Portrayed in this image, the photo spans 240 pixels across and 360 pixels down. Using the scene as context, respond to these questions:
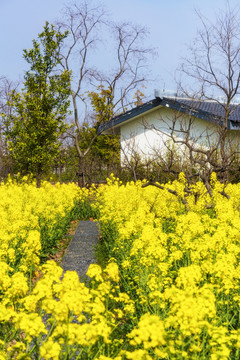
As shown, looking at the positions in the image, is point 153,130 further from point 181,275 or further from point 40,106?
point 181,275

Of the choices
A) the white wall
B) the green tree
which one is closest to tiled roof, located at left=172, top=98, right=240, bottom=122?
the white wall

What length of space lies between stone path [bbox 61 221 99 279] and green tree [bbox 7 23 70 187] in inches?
240

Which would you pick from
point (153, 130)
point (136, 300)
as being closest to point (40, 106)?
point (153, 130)

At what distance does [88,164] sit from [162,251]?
727 inches

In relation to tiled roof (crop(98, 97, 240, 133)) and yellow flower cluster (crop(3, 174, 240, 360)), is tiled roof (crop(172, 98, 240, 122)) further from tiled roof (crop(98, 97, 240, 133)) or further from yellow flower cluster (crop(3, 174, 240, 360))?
yellow flower cluster (crop(3, 174, 240, 360))

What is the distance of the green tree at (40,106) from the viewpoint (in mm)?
16891

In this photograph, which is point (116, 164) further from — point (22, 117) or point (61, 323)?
point (61, 323)

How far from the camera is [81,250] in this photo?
9.16 m

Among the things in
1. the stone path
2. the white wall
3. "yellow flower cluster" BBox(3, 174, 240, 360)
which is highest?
the white wall

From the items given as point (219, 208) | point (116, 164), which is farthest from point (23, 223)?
point (116, 164)

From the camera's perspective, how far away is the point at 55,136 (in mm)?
17609

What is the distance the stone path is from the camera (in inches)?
308

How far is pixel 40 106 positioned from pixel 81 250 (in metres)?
9.67

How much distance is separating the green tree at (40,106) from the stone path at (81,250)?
609cm
